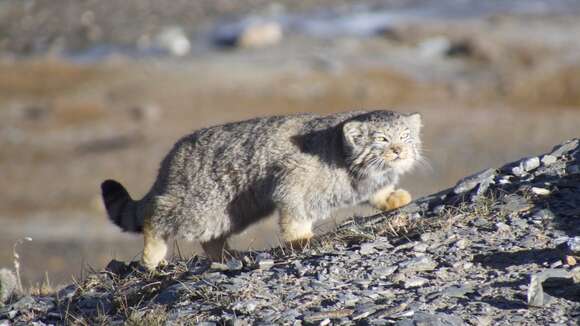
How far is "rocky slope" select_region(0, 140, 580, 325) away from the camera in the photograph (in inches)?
291

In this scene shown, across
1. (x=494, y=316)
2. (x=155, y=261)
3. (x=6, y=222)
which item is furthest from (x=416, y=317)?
(x=6, y=222)

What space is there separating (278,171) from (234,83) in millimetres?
23735

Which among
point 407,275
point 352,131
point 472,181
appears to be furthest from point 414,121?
point 407,275

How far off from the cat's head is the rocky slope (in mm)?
631

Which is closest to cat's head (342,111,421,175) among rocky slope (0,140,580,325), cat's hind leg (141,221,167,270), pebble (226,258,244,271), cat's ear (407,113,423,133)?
cat's ear (407,113,423,133)

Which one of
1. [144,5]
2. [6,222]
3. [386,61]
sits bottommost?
[6,222]

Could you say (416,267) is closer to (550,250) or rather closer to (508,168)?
(550,250)

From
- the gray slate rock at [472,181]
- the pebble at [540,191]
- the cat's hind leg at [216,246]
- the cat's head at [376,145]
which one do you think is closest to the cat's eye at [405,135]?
the cat's head at [376,145]

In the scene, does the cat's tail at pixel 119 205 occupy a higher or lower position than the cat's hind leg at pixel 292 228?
higher

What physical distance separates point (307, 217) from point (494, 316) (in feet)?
10.9

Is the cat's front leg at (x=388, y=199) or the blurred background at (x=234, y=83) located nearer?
the cat's front leg at (x=388, y=199)

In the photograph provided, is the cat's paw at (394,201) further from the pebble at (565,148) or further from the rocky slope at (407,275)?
the pebble at (565,148)

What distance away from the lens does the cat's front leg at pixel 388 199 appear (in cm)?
1048

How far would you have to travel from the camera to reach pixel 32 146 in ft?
104
